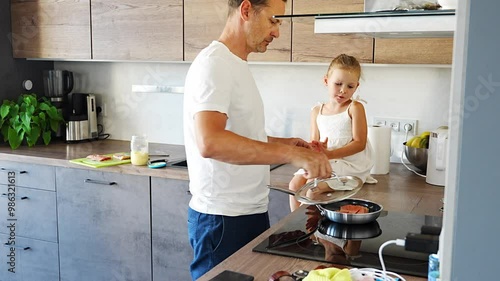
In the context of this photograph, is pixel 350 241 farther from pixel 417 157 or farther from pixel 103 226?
pixel 103 226

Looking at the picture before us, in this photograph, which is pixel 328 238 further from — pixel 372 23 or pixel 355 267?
pixel 372 23

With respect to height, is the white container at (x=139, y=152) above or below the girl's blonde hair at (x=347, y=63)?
below

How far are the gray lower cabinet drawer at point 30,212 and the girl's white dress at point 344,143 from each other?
57.9 inches

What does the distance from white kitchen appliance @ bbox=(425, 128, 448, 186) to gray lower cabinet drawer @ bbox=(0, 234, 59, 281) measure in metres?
1.94

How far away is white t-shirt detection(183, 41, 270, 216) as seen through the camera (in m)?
1.56

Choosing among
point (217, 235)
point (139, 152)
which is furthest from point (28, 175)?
point (217, 235)

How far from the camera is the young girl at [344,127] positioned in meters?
2.31

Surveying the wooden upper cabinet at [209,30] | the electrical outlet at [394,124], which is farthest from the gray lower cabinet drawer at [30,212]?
the electrical outlet at [394,124]

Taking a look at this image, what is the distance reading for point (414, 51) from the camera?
2.43m

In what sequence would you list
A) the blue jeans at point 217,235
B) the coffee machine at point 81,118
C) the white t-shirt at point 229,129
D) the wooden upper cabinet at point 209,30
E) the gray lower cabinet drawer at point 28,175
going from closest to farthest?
the white t-shirt at point 229,129 < the blue jeans at point 217,235 < the wooden upper cabinet at point 209,30 < the gray lower cabinet drawer at point 28,175 < the coffee machine at point 81,118

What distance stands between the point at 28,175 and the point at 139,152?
2.23ft

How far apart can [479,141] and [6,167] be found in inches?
115

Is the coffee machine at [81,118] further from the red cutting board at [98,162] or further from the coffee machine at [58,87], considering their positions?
the red cutting board at [98,162]

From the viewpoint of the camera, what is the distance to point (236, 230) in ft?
5.49
